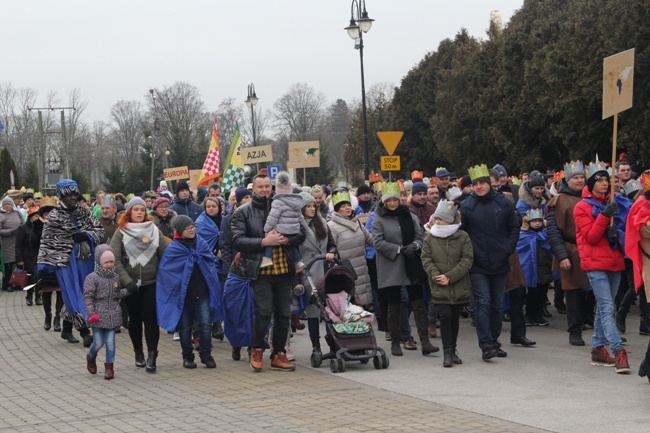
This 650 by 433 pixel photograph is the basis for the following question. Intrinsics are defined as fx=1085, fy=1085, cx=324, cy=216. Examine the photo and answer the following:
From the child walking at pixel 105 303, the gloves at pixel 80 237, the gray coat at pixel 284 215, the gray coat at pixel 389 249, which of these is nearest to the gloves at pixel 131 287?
the child walking at pixel 105 303

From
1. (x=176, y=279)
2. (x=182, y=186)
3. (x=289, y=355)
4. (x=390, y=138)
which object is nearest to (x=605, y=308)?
(x=289, y=355)

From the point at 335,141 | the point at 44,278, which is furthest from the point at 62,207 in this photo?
the point at 335,141

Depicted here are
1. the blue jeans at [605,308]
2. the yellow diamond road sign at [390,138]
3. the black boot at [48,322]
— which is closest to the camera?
the blue jeans at [605,308]

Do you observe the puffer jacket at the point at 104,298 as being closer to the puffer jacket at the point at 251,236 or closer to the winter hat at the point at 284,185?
the puffer jacket at the point at 251,236

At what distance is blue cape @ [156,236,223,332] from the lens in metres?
Answer: 11.5

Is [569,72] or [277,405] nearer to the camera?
[277,405]

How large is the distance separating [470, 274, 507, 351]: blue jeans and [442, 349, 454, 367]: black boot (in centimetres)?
42

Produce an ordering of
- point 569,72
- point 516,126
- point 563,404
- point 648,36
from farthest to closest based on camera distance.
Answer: point 516,126
point 569,72
point 648,36
point 563,404

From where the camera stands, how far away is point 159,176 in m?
84.9

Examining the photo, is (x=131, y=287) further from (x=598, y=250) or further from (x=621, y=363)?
(x=621, y=363)

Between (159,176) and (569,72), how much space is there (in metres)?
47.4

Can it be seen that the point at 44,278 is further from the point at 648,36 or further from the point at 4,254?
the point at 648,36

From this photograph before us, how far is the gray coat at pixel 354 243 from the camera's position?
1267cm

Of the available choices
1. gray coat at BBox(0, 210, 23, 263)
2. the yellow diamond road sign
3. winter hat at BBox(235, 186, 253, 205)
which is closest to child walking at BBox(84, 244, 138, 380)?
Result: winter hat at BBox(235, 186, 253, 205)
